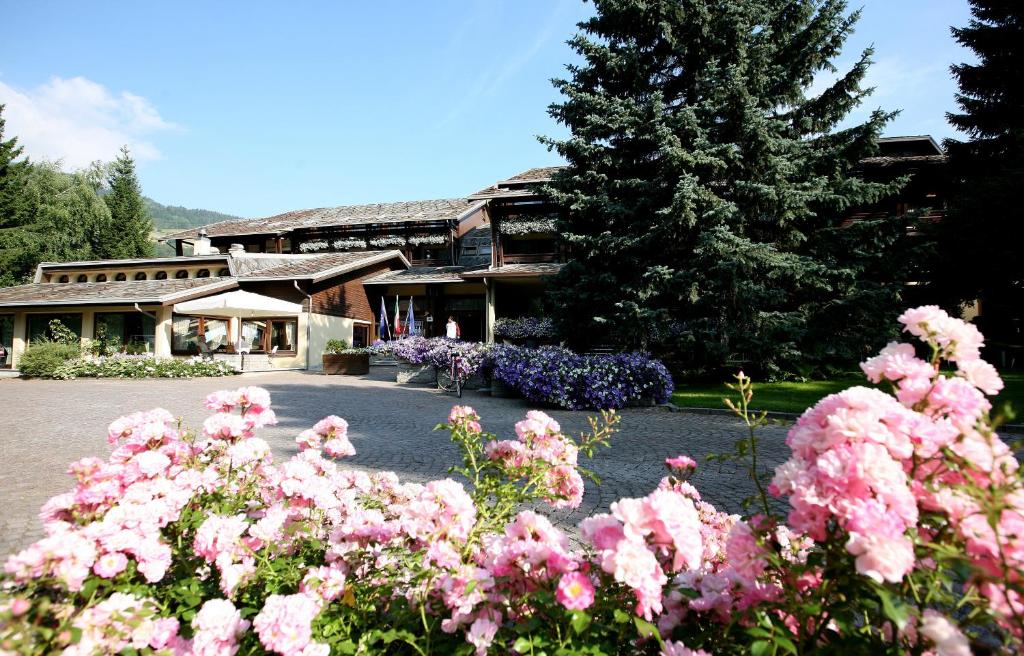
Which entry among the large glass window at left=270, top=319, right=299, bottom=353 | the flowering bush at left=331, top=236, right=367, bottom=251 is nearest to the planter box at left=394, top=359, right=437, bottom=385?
the large glass window at left=270, top=319, right=299, bottom=353

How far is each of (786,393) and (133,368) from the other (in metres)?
19.4

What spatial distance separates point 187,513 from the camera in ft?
5.93

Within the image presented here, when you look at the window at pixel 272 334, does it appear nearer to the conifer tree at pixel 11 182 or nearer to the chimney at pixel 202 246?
the chimney at pixel 202 246

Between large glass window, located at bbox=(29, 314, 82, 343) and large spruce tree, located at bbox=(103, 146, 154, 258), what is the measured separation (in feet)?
48.5

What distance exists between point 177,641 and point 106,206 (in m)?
46.4

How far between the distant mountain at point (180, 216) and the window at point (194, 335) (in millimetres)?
105490

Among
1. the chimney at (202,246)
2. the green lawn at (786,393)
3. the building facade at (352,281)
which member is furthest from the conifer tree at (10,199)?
the green lawn at (786,393)

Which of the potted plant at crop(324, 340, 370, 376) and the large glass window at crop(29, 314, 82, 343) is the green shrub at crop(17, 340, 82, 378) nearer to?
the large glass window at crop(29, 314, 82, 343)

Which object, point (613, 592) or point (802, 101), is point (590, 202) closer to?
point (802, 101)

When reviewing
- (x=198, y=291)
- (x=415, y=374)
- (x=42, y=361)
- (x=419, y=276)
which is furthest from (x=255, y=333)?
(x=415, y=374)

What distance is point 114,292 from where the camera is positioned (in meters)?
21.2

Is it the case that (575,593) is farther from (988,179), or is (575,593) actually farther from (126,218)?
(126,218)

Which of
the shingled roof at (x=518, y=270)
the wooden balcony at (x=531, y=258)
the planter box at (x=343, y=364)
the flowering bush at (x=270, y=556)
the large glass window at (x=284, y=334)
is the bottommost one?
the planter box at (x=343, y=364)

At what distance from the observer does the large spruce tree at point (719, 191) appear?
12031 millimetres
